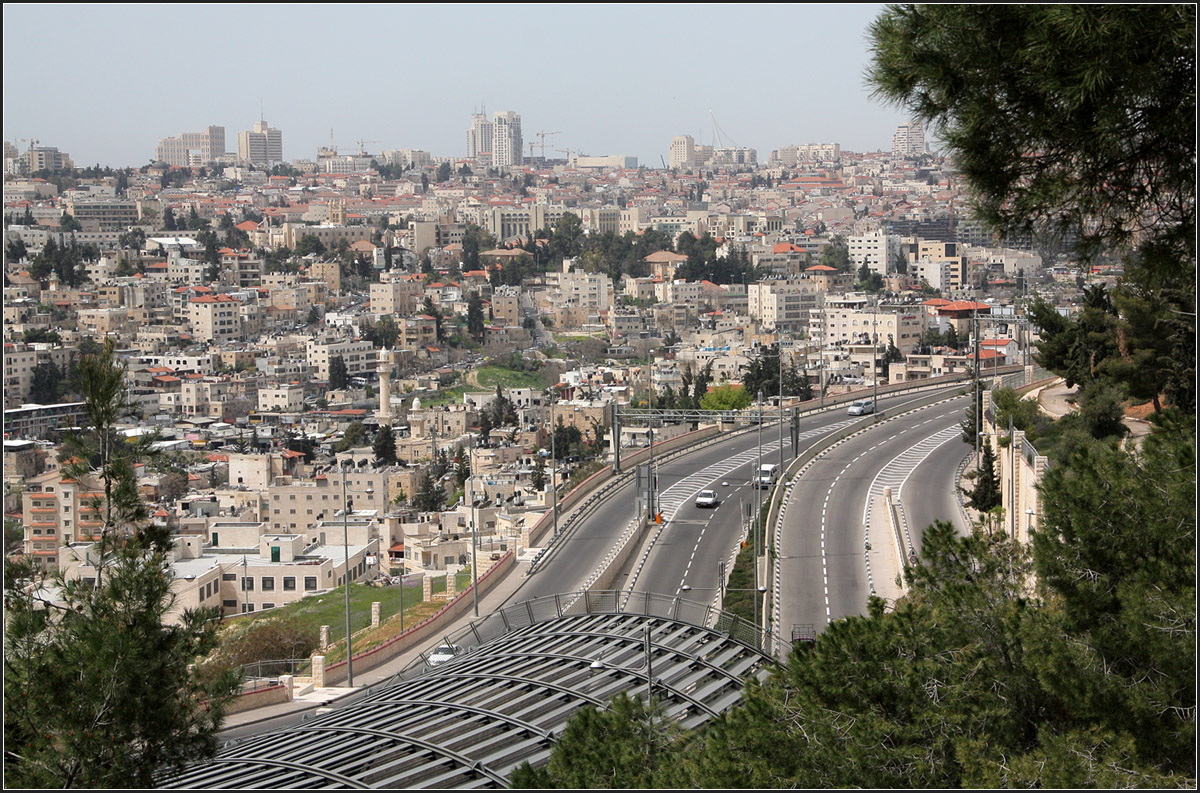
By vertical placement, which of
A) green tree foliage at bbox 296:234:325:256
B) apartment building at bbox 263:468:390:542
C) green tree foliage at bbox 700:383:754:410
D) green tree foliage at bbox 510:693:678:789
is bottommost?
apartment building at bbox 263:468:390:542

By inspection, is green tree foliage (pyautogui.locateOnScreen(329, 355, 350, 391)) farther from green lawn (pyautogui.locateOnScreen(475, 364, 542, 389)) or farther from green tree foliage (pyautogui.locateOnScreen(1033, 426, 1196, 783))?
green tree foliage (pyautogui.locateOnScreen(1033, 426, 1196, 783))

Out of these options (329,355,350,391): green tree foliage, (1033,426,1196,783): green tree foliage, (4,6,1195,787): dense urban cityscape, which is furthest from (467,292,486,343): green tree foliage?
→ (1033,426,1196,783): green tree foliage

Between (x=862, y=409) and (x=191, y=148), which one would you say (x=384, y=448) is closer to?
(x=862, y=409)

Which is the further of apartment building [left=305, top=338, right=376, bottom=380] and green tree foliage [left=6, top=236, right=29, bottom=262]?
green tree foliage [left=6, top=236, right=29, bottom=262]

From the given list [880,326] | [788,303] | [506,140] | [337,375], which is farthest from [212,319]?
[506,140]

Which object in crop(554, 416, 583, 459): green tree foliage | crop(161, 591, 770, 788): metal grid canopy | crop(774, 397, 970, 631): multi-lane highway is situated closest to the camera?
crop(161, 591, 770, 788): metal grid canopy

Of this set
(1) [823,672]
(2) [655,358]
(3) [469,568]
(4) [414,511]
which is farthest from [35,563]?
(2) [655,358]

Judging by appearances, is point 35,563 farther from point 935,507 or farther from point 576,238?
point 576,238
